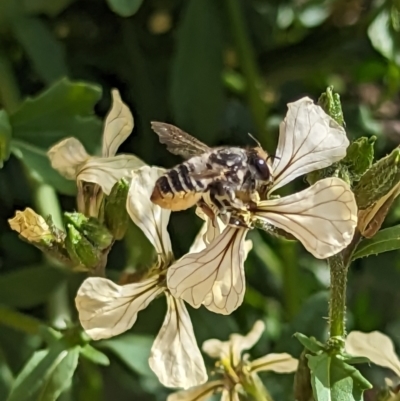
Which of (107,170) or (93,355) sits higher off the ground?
(107,170)

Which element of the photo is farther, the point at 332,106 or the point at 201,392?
the point at 201,392

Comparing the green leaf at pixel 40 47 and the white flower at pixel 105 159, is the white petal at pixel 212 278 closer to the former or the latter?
the white flower at pixel 105 159

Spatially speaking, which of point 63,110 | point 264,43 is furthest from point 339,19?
point 63,110

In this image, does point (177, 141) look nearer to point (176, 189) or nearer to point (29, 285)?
point (176, 189)

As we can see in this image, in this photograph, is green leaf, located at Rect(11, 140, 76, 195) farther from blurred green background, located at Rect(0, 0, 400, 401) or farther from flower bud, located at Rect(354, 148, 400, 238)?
flower bud, located at Rect(354, 148, 400, 238)

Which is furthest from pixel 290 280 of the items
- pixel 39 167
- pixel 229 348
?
pixel 39 167

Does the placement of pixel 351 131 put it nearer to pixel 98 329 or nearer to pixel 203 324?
pixel 203 324

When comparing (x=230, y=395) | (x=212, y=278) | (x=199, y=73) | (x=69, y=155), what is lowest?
(x=230, y=395)
